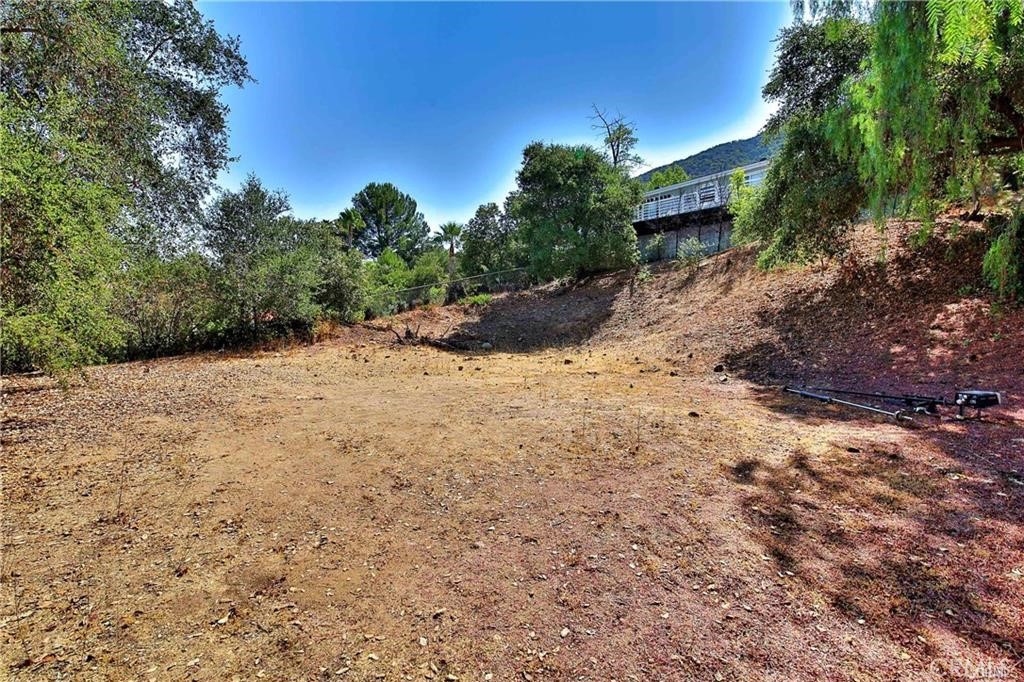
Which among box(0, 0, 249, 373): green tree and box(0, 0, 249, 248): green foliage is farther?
box(0, 0, 249, 248): green foliage

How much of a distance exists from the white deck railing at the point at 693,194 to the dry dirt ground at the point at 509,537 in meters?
13.6

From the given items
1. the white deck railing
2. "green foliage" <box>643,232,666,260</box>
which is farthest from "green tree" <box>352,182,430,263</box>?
"green foliage" <box>643,232,666,260</box>

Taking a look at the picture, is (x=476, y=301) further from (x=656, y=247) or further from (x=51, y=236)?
(x=51, y=236)

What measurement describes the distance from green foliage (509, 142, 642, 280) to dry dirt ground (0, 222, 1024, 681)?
31.7 ft

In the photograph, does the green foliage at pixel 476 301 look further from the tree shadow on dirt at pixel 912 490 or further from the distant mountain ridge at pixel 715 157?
the distant mountain ridge at pixel 715 157

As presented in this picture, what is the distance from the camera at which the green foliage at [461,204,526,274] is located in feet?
65.6

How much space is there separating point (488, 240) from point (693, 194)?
9318 millimetres

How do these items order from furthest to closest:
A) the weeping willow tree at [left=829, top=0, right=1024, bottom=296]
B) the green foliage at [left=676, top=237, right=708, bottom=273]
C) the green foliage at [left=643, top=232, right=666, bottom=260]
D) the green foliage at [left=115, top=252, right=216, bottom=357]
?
the green foliage at [left=643, top=232, right=666, bottom=260]
the green foliage at [left=676, top=237, right=708, bottom=273]
the green foliage at [left=115, top=252, right=216, bottom=357]
the weeping willow tree at [left=829, top=0, right=1024, bottom=296]

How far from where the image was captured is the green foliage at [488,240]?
19989 millimetres

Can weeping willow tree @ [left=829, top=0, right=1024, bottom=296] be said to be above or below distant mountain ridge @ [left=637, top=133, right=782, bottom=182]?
below

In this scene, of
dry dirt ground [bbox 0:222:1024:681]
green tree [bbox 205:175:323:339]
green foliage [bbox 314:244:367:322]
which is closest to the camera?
dry dirt ground [bbox 0:222:1024:681]

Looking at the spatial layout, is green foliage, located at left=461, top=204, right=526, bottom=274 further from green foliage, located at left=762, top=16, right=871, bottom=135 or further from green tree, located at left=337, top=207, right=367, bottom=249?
green foliage, located at left=762, top=16, right=871, bottom=135

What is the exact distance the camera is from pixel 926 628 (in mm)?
1697

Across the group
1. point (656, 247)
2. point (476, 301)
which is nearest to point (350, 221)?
point (476, 301)
